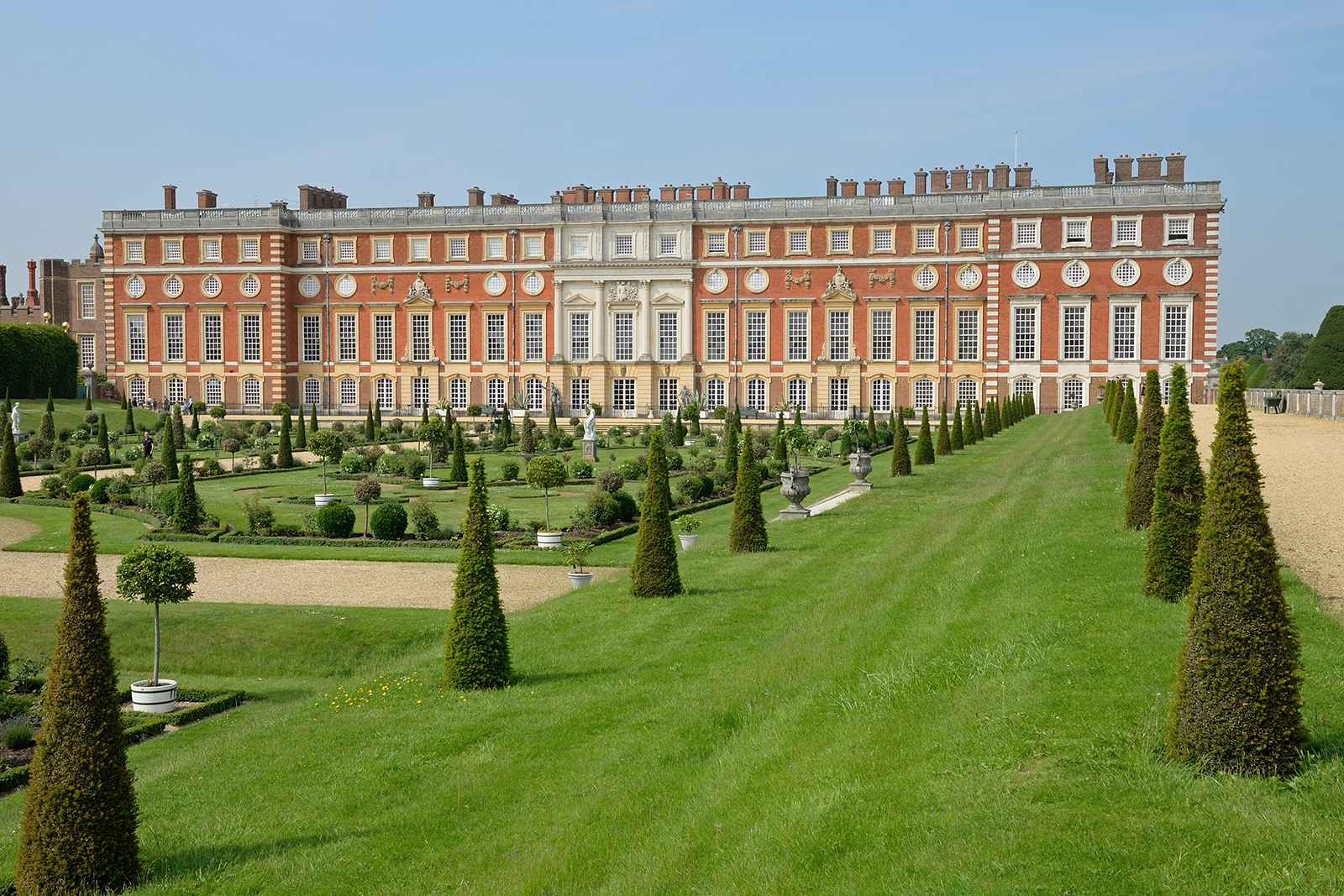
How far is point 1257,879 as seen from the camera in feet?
15.2

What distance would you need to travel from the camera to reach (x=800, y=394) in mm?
54781

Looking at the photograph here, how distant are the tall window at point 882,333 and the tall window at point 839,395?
199cm

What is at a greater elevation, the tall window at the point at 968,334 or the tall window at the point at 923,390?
the tall window at the point at 968,334

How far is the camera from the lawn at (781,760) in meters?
5.22

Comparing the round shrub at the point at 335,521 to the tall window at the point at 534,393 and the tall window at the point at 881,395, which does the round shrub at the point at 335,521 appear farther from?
the tall window at the point at 881,395

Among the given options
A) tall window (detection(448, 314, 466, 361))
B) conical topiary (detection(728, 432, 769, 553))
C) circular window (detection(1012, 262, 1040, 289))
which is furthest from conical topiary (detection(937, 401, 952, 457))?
tall window (detection(448, 314, 466, 361))

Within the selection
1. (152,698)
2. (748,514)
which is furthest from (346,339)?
(152,698)

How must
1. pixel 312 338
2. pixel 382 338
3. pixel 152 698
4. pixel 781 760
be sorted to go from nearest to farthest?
pixel 781 760 < pixel 152 698 < pixel 382 338 < pixel 312 338

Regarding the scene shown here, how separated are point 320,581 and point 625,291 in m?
40.4

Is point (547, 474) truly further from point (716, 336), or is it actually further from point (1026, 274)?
point (1026, 274)

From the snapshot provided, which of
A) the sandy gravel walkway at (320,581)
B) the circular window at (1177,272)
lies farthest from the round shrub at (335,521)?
the circular window at (1177,272)

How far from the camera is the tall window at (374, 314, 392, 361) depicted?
57.9 metres

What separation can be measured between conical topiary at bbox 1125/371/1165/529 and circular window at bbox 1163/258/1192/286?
135 ft

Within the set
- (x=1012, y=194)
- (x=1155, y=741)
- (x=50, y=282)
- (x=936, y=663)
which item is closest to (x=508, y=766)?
(x=936, y=663)
